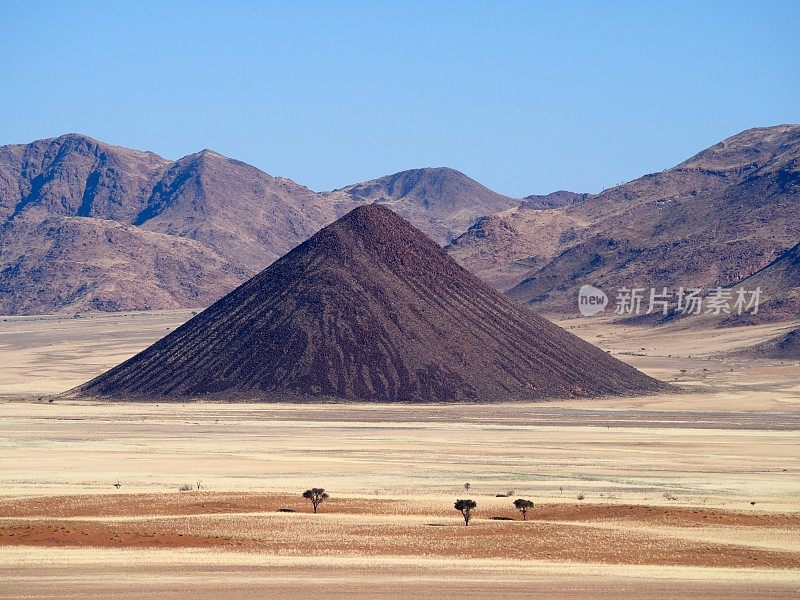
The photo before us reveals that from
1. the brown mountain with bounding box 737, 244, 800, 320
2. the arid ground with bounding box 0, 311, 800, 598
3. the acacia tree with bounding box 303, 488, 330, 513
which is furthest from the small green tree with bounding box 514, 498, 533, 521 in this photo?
the brown mountain with bounding box 737, 244, 800, 320

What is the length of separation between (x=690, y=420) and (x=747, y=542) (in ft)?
135

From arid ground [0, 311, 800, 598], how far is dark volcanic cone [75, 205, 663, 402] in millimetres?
3570

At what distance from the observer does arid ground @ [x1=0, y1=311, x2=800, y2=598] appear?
87.0 feet

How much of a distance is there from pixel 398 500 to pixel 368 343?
4607 centimetres

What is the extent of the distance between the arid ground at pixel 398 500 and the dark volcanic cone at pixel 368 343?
357 cm

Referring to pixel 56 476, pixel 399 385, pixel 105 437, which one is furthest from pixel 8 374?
pixel 56 476

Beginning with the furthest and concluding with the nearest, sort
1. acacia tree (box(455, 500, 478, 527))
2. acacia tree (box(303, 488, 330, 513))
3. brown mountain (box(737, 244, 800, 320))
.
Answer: brown mountain (box(737, 244, 800, 320)) < acacia tree (box(303, 488, 330, 513)) < acacia tree (box(455, 500, 478, 527))

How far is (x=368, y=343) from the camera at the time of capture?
83.3 metres

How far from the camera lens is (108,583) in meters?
25.5

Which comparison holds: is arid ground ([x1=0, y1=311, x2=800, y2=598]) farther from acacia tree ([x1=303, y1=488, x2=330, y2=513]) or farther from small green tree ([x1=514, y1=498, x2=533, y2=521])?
acacia tree ([x1=303, y1=488, x2=330, y2=513])

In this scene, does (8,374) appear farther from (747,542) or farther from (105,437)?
(747,542)

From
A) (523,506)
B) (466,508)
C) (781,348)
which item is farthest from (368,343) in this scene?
(781,348)

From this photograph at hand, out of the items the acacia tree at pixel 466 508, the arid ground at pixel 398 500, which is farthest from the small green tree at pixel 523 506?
the acacia tree at pixel 466 508

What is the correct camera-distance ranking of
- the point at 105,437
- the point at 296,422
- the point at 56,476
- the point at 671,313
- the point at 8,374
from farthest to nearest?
the point at 671,313 → the point at 8,374 → the point at 296,422 → the point at 105,437 → the point at 56,476
